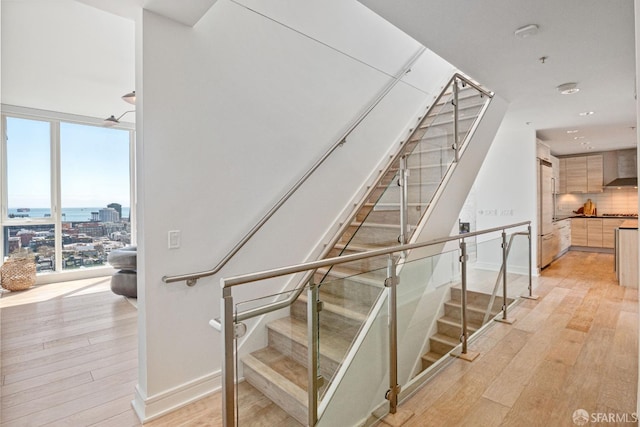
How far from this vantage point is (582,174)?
26.5 feet

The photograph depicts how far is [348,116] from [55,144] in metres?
5.31

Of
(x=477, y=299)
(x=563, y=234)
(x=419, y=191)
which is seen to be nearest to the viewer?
(x=419, y=191)

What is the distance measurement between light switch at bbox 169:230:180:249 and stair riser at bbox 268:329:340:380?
3.30 ft

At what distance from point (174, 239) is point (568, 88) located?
168 inches

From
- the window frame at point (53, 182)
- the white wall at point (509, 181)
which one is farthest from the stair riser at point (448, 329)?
the window frame at point (53, 182)

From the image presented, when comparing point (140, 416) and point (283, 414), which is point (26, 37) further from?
point (283, 414)

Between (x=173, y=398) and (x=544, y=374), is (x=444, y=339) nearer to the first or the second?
(x=544, y=374)

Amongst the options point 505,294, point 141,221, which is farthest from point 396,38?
point 141,221

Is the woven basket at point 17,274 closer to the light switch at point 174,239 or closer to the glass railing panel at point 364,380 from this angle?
the light switch at point 174,239

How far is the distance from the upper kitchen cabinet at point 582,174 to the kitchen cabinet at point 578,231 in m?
0.78

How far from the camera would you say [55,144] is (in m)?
5.57

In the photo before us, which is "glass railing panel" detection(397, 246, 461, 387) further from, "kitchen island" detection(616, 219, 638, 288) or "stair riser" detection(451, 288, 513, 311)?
"kitchen island" detection(616, 219, 638, 288)

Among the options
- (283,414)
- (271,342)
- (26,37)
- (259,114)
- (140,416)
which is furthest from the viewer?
(26,37)

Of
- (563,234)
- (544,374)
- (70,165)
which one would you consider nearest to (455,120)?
(544,374)
